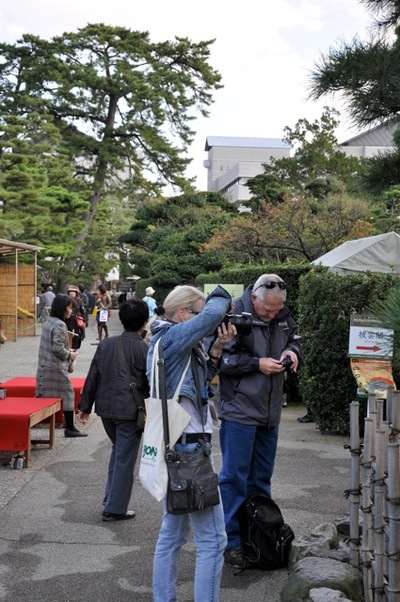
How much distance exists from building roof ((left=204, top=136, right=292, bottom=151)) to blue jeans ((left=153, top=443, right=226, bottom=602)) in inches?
3799

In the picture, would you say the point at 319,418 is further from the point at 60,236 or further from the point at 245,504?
the point at 60,236

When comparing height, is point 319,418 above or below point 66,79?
below

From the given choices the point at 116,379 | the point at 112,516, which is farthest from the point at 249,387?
the point at 112,516

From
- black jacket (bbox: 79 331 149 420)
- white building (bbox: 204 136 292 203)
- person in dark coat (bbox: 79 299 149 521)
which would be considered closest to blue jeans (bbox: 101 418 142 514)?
person in dark coat (bbox: 79 299 149 521)

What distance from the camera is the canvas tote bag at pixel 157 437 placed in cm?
376

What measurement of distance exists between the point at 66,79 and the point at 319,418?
109ft

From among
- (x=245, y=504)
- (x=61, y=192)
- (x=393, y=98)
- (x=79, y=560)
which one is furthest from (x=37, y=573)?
(x=61, y=192)

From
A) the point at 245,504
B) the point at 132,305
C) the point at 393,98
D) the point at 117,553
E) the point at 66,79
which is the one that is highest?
the point at 66,79

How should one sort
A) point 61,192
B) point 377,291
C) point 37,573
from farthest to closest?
point 61,192 < point 377,291 < point 37,573

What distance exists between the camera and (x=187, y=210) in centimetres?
3628

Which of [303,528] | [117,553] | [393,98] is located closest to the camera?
[117,553]

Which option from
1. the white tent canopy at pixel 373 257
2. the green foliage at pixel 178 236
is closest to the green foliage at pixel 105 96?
the green foliage at pixel 178 236

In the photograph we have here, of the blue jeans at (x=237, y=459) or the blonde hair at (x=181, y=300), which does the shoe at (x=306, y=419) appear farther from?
the blonde hair at (x=181, y=300)

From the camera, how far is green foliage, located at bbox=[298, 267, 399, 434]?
9.56m
